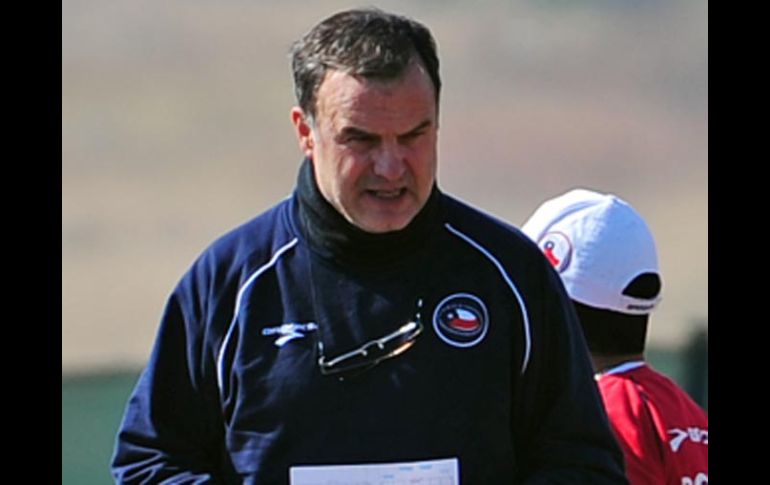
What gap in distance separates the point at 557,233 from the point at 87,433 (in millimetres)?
3939

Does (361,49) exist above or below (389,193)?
above

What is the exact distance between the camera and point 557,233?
13.3ft

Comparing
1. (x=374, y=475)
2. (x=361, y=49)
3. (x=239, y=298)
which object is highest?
(x=361, y=49)

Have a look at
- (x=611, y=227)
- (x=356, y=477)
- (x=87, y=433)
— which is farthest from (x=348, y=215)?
(x=87, y=433)

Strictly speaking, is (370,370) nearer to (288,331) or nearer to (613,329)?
(288,331)

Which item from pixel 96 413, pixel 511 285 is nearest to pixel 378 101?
pixel 511 285

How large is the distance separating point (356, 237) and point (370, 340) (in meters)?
0.21

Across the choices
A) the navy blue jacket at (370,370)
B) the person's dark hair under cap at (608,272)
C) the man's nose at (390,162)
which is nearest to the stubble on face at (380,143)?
the man's nose at (390,162)

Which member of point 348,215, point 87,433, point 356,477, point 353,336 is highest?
point 348,215

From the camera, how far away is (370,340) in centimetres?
349

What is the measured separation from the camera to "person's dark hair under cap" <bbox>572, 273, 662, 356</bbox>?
398 cm

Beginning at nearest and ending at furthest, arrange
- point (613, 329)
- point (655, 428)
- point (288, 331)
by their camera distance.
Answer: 1. point (288, 331)
2. point (655, 428)
3. point (613, 329)

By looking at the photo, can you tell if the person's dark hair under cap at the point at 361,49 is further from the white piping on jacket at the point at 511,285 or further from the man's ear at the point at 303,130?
the white piping on jacket at the point at 511,285
